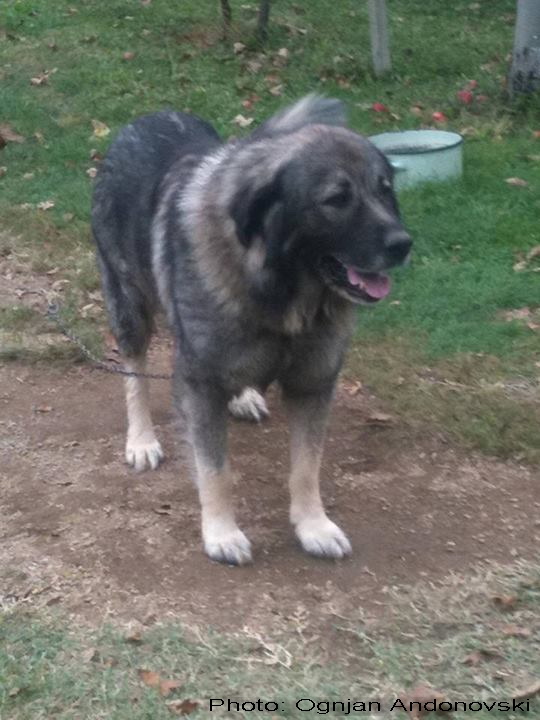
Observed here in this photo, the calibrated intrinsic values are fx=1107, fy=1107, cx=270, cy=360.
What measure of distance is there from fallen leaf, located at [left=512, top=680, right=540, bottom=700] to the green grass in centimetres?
151

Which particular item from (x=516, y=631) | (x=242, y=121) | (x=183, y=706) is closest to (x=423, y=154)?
(x=242, y=121)

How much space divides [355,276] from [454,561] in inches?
44.0

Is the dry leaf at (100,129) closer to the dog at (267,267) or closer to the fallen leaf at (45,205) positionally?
the fallen leaf at (45,205)

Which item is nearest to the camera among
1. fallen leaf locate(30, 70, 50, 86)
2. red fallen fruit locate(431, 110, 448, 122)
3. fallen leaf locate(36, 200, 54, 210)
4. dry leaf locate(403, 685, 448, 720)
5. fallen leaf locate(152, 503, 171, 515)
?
dry leaf locate(403, 685, 448, 720)

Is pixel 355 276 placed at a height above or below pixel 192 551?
above

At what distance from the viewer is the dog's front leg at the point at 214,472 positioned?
3.83 metres

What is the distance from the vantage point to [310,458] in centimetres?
396

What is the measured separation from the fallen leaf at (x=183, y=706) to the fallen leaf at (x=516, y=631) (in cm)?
97

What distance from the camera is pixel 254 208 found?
11.1ft

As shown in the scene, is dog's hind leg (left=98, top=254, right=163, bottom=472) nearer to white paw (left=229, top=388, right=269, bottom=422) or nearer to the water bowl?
white paw (left=229, top=388, right=269, bottom=422)

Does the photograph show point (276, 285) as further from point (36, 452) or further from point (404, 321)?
point (404, 321)

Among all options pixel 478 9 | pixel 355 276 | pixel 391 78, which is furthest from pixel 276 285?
pixel 478 9

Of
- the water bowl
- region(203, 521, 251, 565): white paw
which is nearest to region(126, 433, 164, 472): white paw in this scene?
region(203, 521, 251, 565): white paw

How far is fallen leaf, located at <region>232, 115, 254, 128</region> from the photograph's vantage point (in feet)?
27.8
